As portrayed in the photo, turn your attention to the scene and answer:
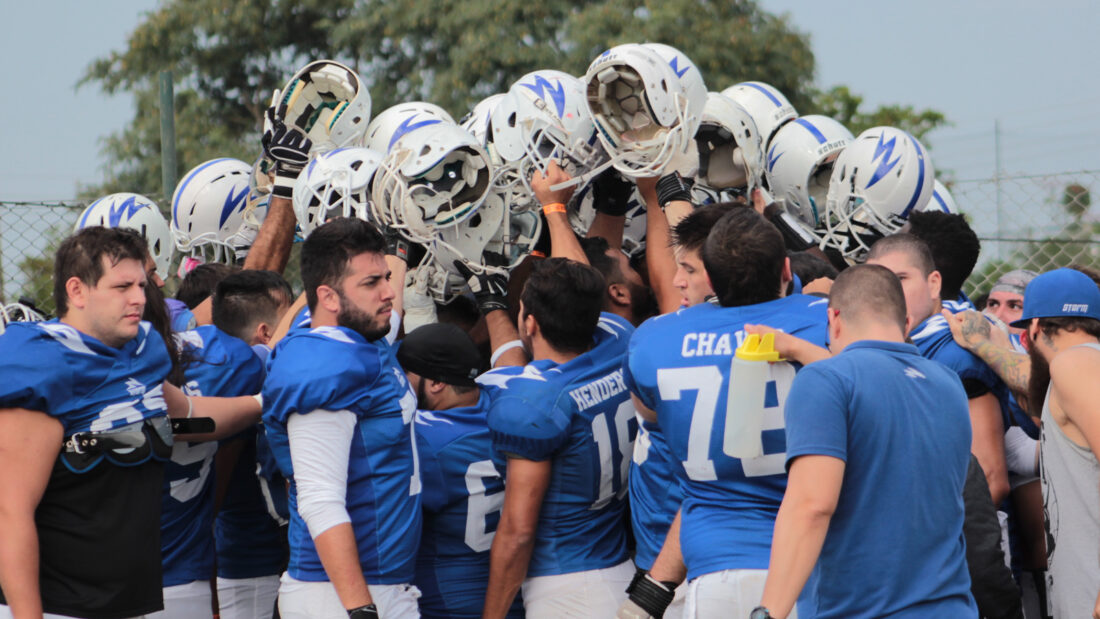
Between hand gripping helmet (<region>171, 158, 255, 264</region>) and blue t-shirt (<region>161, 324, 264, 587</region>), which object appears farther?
hand gripping helmet (<region>171, 158, 255, 264</region>)

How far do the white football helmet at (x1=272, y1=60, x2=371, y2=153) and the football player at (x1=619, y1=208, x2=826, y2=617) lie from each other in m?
2.28

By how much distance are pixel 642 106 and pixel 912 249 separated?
1.36 metres

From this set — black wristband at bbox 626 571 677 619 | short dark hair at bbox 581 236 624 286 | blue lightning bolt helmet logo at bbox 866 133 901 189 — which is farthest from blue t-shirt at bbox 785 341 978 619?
blue lightning bolt helmet logo at bbox 866 133 901 189

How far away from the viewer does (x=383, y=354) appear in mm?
3947

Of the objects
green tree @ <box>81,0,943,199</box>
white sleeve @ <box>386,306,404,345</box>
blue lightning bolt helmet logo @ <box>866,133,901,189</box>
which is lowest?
white sleeve @ <box>386,306,404,345</box>

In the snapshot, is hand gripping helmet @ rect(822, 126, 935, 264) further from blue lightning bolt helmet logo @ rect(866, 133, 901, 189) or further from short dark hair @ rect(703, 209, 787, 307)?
short dark hair @ rect(703, 209, 787, 307)

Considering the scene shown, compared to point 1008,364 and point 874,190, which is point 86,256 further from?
point 874,190

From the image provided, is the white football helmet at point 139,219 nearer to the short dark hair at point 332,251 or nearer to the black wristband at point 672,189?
the short dark hair at point 332,251

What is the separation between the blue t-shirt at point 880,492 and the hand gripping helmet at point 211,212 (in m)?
3.81

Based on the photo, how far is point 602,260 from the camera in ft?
17.0

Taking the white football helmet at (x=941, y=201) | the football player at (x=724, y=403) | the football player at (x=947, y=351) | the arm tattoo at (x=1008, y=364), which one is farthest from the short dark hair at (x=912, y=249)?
the white football helmet at (x=941, y=201)

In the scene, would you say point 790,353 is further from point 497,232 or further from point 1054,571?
point 497,232

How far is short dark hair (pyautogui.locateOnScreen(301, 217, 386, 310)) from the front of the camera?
3.89 metres

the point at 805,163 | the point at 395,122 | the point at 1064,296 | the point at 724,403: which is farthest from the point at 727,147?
the point at 724,403
